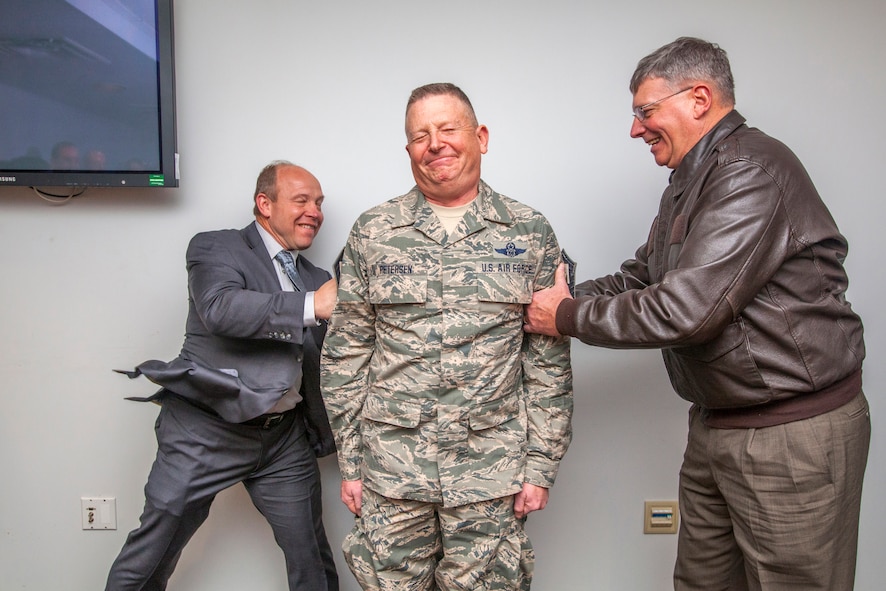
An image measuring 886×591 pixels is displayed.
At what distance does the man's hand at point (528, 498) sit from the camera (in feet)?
5.28

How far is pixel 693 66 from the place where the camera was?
1.56m

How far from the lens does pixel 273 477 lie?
2059mm

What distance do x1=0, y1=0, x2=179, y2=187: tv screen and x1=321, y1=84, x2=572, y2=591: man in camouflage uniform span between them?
0.97 meters

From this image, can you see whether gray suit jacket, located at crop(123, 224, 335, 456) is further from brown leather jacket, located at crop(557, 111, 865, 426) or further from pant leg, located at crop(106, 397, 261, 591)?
brown leather jacket, located at crop(557, 111, 865, 426)

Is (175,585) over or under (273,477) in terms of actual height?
under

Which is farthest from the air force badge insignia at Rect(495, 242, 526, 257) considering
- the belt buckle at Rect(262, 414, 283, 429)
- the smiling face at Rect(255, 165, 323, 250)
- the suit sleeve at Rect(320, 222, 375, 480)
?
the belt buckle at Rect(262, 414, 283, 429)

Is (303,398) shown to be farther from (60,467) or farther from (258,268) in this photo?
(60,467)

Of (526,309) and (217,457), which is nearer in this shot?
(526,309)

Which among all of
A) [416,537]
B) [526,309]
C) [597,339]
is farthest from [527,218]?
[416,537]

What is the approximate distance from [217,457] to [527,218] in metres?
1.16

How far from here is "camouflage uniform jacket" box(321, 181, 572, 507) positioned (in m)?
1.55

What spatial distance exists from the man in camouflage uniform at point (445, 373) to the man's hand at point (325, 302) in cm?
16

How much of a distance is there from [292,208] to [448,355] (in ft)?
2.64

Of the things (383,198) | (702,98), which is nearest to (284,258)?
(383,198)
